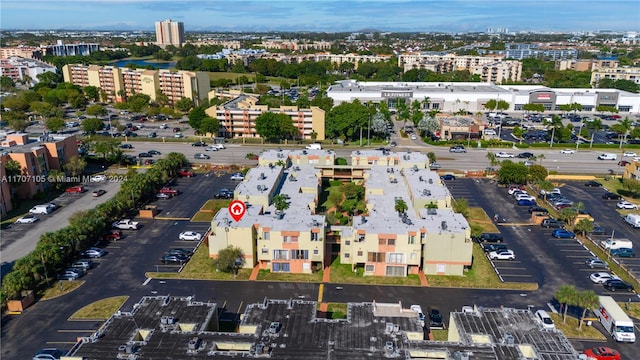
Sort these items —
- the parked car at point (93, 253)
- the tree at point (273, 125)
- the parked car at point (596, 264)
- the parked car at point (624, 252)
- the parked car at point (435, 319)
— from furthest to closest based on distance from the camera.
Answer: the tree at point (273, 125) → the parked car at point (624, 252) → the parked car at point (93, 253) → the parked car at point (596, 264) → the parked car at point (435, 319)

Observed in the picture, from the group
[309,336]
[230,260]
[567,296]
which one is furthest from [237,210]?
[567,296]

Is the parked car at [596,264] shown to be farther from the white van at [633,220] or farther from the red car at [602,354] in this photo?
the red car at [602,354]

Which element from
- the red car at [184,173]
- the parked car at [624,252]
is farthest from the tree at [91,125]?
the parked car at [624,252]

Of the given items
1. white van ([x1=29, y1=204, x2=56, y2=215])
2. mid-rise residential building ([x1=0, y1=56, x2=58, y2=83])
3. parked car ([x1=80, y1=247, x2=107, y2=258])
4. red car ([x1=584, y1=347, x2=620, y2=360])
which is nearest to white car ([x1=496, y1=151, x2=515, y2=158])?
red car ([x1=584, y1=347, x2=620, y2=360])

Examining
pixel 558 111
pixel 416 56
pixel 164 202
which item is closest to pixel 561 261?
pixel 164 202

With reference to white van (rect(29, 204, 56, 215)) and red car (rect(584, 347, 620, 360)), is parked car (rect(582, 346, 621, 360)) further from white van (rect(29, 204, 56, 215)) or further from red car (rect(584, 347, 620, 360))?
white van (rect(29, 204, 56, 215))

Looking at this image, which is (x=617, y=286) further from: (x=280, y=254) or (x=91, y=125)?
(x=91, y=125)
